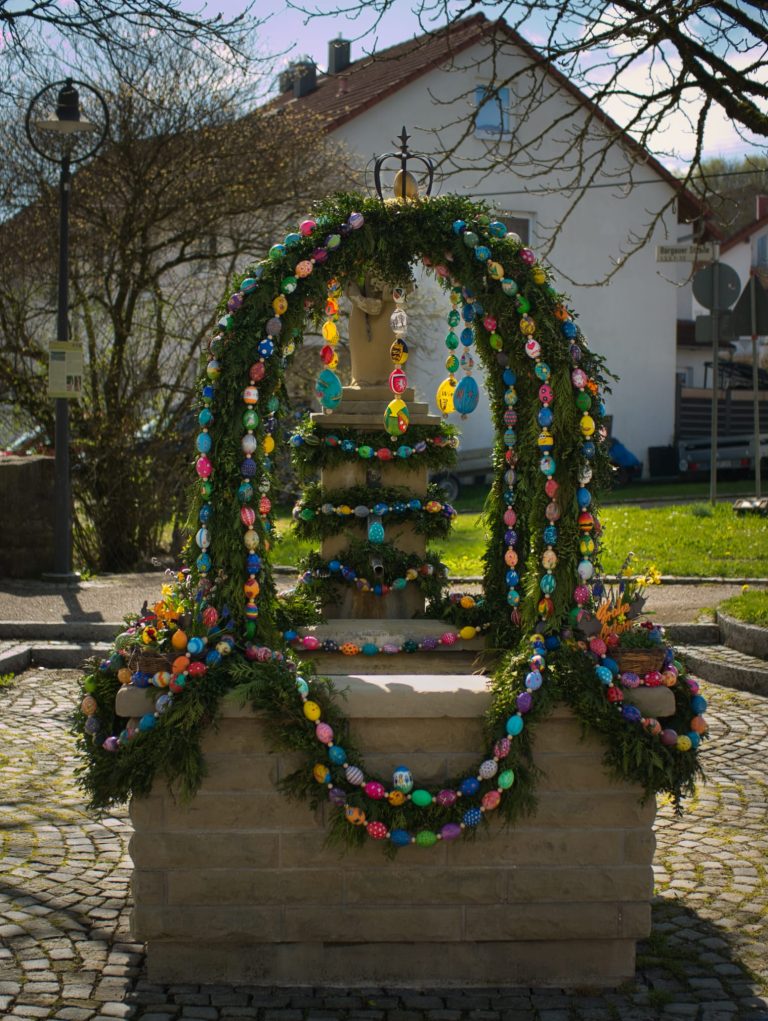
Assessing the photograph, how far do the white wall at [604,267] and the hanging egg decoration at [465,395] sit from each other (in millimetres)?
19825

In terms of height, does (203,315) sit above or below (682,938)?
above

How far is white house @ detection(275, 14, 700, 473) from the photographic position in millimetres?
25047

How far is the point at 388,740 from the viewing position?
415cm

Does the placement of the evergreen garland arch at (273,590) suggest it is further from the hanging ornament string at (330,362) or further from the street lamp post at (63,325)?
the street lamp post at (63,325)

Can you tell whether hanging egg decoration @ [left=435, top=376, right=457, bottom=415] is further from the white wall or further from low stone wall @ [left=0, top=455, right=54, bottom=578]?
the white wall

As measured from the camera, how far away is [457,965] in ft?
13.6

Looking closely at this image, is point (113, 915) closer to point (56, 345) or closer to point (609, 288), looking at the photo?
point (56, 345)

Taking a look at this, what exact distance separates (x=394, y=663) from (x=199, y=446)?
4.79 feet

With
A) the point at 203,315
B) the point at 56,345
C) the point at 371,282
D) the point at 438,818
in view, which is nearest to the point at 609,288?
the point at 203,315

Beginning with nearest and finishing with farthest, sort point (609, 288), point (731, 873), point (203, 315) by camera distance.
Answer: point (731, 873)
point (203, 315)
point (609, 288)

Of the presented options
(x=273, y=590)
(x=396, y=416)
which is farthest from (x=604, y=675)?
(x=396, y=416)

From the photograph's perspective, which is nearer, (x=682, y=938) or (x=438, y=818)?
(x=438, y=818)

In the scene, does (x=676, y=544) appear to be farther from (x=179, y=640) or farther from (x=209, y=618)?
(x=179, y=640)

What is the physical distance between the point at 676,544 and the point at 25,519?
255 inches
